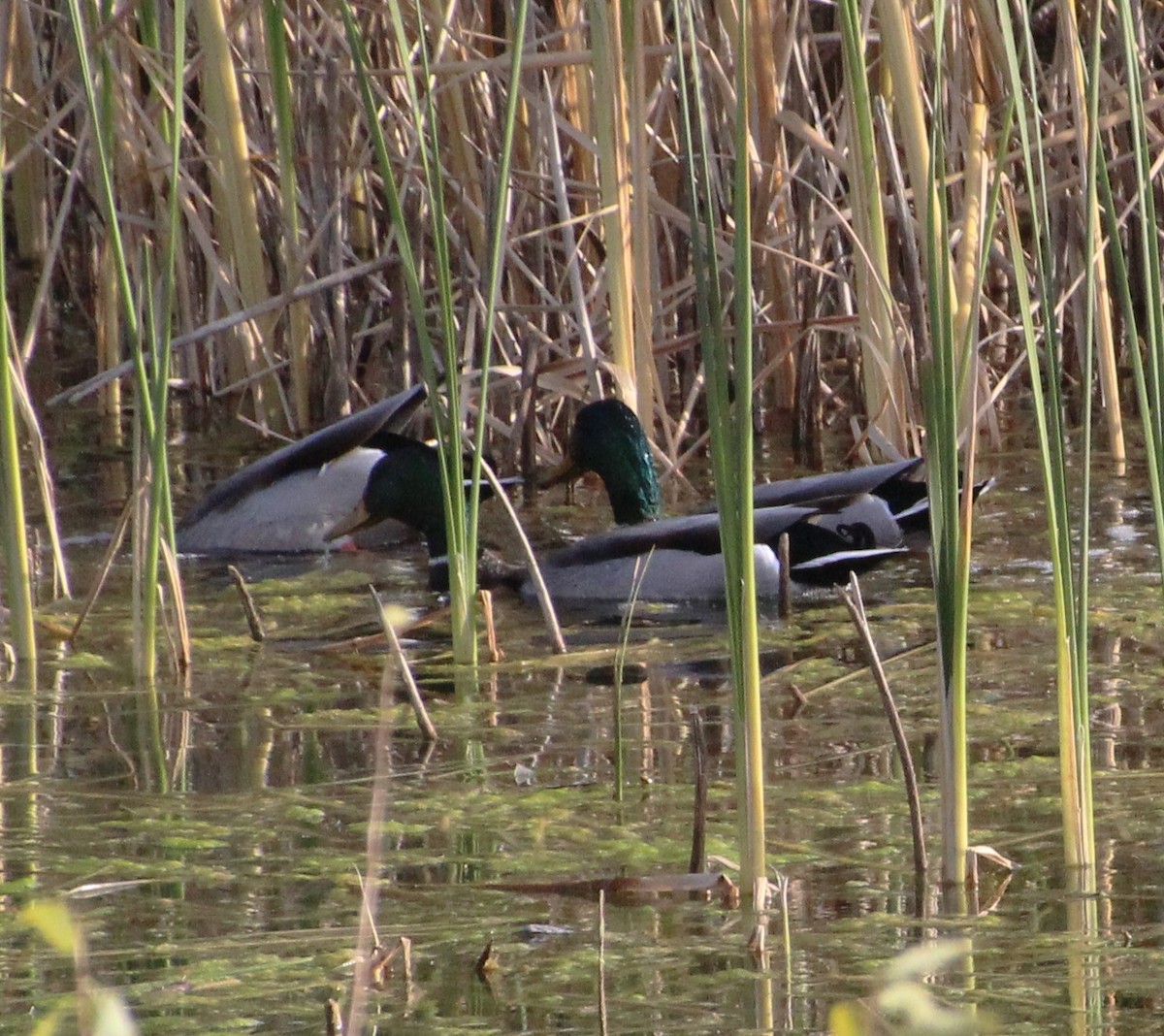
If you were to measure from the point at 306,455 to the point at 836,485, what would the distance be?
5.54 feet

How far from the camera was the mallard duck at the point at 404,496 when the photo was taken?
6.29 m

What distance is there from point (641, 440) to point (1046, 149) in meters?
1.60

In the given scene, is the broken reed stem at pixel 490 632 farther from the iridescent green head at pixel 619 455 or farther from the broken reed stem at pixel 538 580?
the iridescent green head at pixel 619 455

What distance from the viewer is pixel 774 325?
623 centimetres

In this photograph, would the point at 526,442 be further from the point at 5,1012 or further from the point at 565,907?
the point at 5,1012

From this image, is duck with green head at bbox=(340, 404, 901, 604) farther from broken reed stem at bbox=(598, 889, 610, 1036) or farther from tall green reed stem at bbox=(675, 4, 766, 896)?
broken reed stem at bbox=(598, 889, 610, 1036)

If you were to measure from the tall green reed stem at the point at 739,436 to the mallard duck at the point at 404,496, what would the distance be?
3.54 metres

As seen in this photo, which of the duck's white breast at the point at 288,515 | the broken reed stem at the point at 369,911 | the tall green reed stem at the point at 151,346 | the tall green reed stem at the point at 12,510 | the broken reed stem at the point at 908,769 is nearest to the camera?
the broken reed stem at the point at 369,911

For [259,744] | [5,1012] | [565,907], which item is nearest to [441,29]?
[259,744]

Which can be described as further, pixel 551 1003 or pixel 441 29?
pixel 441 29

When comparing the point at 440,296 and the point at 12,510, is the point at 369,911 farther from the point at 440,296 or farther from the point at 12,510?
the point at 12,510

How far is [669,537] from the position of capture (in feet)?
17.6

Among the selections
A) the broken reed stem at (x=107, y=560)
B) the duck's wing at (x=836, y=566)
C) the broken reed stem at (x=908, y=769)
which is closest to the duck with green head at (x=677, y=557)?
the duck's wing at (x=836, y=566)

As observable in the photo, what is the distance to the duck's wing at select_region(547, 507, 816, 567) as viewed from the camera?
534cm
